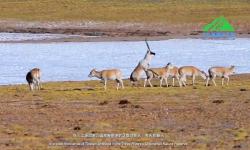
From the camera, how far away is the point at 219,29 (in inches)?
2346

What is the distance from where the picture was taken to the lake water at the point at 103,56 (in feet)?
104

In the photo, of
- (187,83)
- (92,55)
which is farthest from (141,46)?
(187,83)

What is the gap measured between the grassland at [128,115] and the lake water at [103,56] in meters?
6.16

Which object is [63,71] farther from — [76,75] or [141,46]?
[141,46]

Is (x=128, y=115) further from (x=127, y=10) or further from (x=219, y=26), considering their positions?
(x=127, y=10)

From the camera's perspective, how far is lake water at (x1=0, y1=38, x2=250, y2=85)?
1246 inches

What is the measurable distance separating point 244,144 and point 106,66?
1950 centimetres

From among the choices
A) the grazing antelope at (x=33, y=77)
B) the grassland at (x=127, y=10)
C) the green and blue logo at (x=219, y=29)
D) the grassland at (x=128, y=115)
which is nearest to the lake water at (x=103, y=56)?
the green and blue logo at (x=219, y=29)

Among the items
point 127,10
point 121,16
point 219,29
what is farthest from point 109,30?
point 127,10

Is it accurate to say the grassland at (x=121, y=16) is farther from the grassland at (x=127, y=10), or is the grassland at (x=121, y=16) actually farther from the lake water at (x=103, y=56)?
the lake water at (x=103, y=56)

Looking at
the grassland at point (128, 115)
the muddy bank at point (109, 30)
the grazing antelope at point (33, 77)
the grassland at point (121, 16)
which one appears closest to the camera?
the grassland at point (128, 115)

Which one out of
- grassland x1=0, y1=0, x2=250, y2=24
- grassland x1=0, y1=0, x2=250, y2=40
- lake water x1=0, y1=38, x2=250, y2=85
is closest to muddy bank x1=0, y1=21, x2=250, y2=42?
grassland x1=0, y1=0, x2=250, y2=40

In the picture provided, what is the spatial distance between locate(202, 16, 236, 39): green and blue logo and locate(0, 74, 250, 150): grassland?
1154 inches

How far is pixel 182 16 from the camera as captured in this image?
70.0 metres
